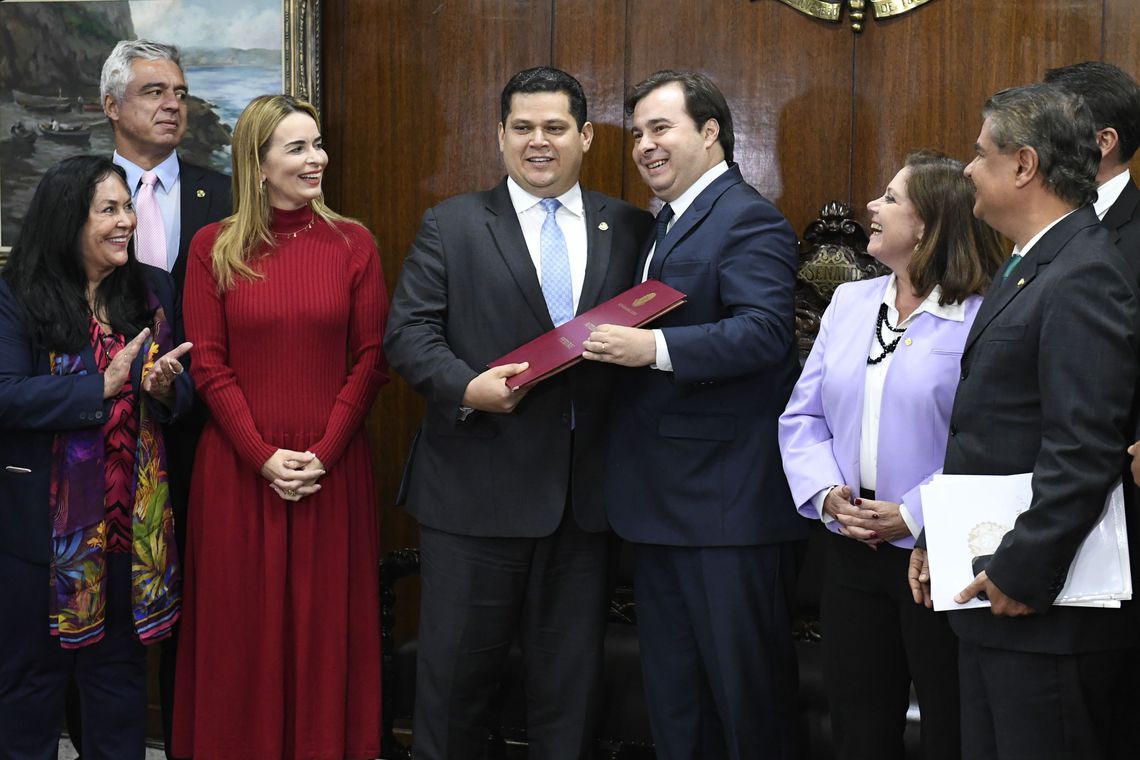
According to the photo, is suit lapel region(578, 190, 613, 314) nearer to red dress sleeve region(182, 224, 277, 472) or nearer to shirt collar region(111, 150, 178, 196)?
red dress sleeve region(182, 224, 277, 472)

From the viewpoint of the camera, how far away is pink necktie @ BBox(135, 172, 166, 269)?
10.8 feet

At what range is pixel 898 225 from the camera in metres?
2.49

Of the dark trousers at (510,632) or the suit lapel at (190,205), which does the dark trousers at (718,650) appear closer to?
the dark trousers at (510,632)

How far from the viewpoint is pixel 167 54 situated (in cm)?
350

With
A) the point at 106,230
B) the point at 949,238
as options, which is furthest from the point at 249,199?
the point at 949,238

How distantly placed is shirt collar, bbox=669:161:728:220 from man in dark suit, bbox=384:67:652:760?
0.51ft

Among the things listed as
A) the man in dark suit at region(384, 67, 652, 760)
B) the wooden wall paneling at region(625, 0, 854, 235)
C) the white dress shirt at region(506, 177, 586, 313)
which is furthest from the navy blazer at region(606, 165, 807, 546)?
the wooden wall paneling at region(625, 0, 854, 235)

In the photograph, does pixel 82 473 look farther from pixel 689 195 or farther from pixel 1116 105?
pixel 1116 105

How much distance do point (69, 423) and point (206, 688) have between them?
736mm

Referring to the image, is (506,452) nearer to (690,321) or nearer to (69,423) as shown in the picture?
(690,321)

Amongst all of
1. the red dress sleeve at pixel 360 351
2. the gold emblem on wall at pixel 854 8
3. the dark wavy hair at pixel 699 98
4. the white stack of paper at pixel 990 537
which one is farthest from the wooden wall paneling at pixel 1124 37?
the red dress sleeve at pixel 360 351

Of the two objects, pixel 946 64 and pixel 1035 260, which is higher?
pixel 946 64

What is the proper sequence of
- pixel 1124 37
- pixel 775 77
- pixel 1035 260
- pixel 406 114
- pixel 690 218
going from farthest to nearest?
pixel 406 114, pixel 775 77, pixel 1124 37, pixel 690 218, pixel 1035 260

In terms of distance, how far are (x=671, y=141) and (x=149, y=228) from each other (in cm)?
149
